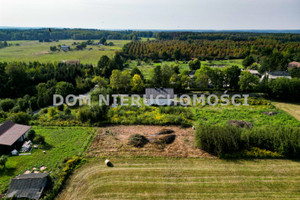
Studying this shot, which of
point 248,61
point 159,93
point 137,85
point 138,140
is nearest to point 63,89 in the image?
point 137,85

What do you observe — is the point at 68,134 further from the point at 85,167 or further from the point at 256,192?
the point at 256,192

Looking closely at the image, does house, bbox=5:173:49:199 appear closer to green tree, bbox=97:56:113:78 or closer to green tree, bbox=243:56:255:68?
green tree, bbox=97:56:113:78

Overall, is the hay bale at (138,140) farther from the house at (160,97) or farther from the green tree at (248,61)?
the green tree at (248,61)

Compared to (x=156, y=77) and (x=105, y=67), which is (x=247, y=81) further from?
(x=105, y=67)

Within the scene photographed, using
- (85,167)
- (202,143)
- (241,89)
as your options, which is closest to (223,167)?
(202,143)

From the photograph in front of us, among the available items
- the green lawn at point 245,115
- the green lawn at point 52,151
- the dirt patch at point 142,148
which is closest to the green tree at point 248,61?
the green lawn at point 245,115
